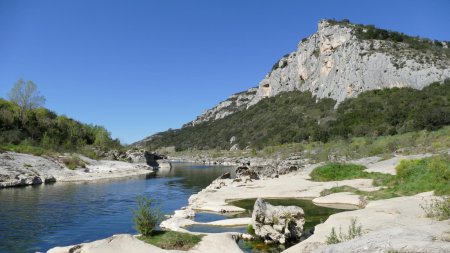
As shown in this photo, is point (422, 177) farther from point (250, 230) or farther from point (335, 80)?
point (335, 80)

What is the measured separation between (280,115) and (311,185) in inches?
3955

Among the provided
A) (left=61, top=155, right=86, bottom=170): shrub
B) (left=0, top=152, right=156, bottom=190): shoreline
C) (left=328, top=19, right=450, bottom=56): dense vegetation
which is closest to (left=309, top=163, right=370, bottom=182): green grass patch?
(left=0, top=152, right=156, bottom=190): shoreline

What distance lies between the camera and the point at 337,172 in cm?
4544

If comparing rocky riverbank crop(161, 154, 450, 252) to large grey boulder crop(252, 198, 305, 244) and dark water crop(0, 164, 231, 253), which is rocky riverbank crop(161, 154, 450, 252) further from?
dark water crop(0, 164, 231, 253)

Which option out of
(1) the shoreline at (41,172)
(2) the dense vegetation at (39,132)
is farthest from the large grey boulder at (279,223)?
(2) the dense vegetation at (39,132)

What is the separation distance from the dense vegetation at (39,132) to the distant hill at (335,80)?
184 ft

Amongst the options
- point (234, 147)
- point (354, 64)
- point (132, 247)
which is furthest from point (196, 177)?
point (234, 147)

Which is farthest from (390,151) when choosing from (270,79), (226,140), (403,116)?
(270,79)

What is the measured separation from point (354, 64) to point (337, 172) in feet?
260

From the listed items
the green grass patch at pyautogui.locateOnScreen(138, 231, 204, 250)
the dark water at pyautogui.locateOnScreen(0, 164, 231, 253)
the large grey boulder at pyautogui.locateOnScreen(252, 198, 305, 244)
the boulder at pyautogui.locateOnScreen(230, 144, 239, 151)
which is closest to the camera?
→ the green grass patch at pyautogui.locateOnScreen(138, 231, 204, 250)

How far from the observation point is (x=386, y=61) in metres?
106

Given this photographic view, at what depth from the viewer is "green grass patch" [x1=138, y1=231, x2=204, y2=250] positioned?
17.6 m

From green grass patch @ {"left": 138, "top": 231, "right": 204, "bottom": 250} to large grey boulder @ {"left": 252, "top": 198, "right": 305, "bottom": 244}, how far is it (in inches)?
144

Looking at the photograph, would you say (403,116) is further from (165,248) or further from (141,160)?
(165,248)
